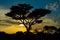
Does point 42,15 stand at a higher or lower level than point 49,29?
higher

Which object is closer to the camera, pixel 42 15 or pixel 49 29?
pixel 42 15

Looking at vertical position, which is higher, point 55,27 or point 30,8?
point 30,8

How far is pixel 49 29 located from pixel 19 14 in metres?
25.0

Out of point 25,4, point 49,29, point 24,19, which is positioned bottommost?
point 49,29

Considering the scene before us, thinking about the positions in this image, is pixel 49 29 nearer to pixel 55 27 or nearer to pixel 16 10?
pixel 55 27

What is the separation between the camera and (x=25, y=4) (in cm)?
5316

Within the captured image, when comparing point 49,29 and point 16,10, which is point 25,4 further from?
point 49,29

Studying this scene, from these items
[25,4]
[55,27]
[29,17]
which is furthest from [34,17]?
[55,27]

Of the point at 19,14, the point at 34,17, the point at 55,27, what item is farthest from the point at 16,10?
the point at 55,27

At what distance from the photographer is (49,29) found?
256ft
